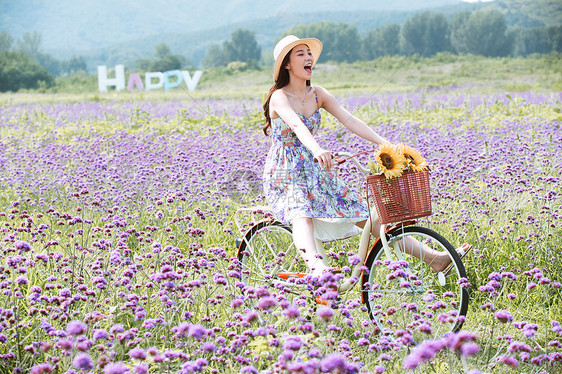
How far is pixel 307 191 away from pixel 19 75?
206ft

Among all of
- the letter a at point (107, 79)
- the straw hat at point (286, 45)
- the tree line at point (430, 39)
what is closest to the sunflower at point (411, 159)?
the straw hat at point (286, 45)

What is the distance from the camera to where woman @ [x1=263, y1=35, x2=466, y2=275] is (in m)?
3.64

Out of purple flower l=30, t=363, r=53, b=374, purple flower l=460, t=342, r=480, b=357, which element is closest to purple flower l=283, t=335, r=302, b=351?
purple flower l=460, t=342, r=480, b=357

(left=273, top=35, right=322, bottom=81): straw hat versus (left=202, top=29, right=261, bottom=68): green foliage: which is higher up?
(left=202, top=29, right=261, bottom=68): green foliage

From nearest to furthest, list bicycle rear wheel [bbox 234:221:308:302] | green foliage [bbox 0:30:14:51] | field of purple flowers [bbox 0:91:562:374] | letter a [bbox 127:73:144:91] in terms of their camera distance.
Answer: field of purple flowers [bbox 0:91:562:374], bicycle rear wheel [bbox 234:221:308:302], letter a [bbox 127:73:144:91], green foliage [bbox 0:30:14:51]

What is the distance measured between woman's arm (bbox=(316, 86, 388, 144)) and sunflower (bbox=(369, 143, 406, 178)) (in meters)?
0.46

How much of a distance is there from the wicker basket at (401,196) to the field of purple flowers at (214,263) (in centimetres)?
54

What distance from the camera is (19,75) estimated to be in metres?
59.9

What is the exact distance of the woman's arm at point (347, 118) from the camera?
12.2 feet

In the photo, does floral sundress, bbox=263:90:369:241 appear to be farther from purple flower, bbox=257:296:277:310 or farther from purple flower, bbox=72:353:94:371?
purple flower, bbox=72:353:94:371

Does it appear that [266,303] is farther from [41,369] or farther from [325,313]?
[41,369]

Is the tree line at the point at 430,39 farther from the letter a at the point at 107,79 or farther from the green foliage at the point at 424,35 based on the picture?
the letter a at the point at 107,79

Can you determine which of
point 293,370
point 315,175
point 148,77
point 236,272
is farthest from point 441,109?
point 148,77

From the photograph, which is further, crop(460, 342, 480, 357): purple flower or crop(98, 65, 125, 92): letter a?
crop(98, 65, 125, 92): letter a
